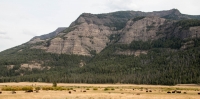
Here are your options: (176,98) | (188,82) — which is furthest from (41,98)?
(188,82)

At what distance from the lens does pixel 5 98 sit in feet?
185

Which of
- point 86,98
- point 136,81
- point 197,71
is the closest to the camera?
point 86,98

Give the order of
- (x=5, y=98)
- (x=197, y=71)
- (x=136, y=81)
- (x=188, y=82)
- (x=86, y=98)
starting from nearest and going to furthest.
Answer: (x=5, y=98), (x=86, y=98), (x=188, y=82), (x=197, y=71), (x=136, y=81)

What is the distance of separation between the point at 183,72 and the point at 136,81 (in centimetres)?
3360

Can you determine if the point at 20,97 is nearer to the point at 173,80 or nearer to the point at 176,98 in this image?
the point at 176,98

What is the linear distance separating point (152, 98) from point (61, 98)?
69.4 feet

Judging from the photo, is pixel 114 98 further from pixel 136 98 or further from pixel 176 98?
pixel 176 98

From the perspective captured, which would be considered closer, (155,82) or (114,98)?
(114,98)

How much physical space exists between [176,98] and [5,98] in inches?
1505

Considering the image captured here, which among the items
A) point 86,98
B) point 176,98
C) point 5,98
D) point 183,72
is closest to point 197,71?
point 183,72

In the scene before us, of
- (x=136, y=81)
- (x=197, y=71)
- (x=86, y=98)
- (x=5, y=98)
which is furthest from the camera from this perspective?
(x=136, y=81)

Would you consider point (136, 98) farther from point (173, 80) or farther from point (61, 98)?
point (173, 80)

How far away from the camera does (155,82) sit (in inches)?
7323

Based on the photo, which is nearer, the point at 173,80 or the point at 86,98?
the point at 86,98
